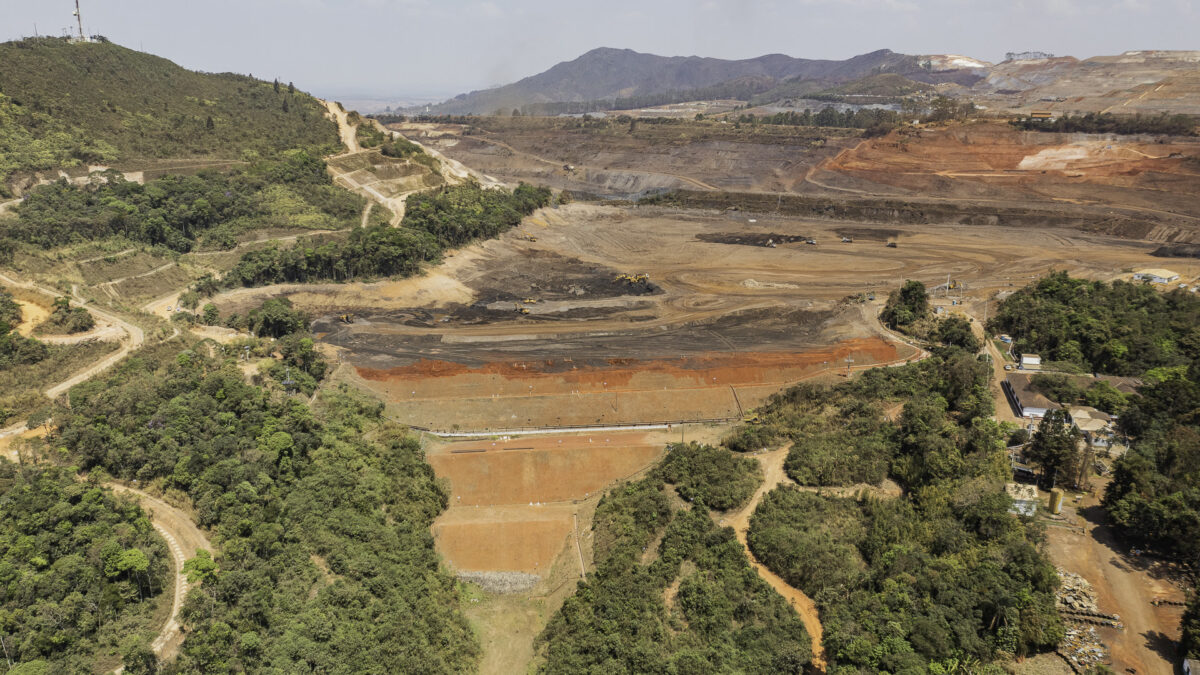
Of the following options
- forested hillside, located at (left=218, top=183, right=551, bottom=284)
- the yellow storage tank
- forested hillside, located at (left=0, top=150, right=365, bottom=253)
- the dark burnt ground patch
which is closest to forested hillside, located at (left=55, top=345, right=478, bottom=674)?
the yellow storage tank

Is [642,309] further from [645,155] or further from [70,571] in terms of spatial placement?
[645,155]

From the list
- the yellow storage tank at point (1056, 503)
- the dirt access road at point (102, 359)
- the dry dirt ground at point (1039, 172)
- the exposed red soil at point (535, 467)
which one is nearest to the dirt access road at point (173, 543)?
the dirt access road at point (102, 359)

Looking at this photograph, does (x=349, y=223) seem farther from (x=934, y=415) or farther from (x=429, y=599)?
(x=934, y=415)

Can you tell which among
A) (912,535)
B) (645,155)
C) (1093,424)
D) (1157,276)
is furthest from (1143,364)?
(645,155)

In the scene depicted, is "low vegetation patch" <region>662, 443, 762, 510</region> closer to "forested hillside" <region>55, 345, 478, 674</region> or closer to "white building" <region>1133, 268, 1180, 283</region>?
"forested hillside" <region>55, 345, 478, 674</region>

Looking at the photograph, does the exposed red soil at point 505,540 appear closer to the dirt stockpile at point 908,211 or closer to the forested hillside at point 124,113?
the forested hillside at point 124,113

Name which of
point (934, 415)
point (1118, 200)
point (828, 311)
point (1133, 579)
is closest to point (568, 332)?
point (828, 311)
